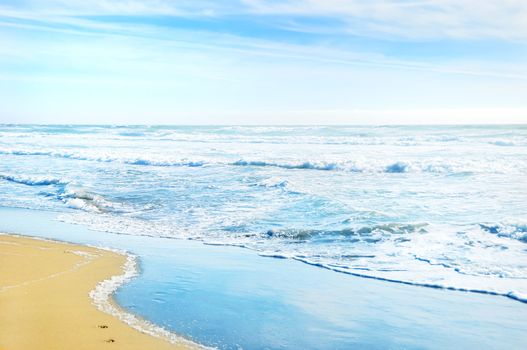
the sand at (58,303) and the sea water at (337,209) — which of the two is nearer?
the sand at (58,303)

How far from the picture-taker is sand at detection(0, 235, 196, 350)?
4.79 meters

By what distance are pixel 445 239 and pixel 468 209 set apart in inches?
123

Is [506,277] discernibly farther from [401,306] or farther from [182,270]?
[182,270]

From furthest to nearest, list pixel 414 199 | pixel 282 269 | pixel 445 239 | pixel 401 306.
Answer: pixel 414 199 < pixel 445 239 < pixel 282 269 < pixel 401 306

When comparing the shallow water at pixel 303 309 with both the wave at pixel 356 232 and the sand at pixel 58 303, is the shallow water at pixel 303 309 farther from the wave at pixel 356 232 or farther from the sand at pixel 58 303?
the wave at pixel 356 232

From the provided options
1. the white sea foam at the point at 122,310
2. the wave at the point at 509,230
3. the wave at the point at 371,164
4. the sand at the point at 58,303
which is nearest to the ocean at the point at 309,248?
the wave at the point at 509,230

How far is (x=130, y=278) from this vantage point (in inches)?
283

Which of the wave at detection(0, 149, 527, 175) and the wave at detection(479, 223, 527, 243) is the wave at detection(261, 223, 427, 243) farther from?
the wave at detection(0, 149, 527, 175)

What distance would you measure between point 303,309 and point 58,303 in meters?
2.55

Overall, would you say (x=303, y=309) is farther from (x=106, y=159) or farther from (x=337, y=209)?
(x=106, y=159)

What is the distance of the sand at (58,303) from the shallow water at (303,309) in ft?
1.47

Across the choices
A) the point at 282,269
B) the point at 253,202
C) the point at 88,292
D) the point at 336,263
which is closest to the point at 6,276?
the point at 88,292

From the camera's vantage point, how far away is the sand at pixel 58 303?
4789 millimetres

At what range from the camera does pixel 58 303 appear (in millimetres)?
5852
